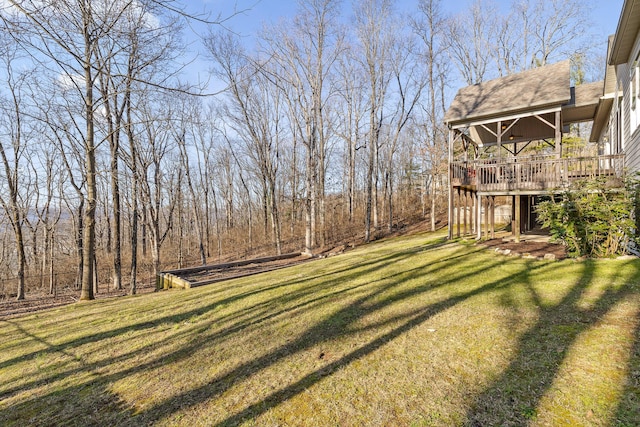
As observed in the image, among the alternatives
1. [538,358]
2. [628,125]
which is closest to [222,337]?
[538,358]

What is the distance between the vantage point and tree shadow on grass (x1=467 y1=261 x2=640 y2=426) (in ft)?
7.50

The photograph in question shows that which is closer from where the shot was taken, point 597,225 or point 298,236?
point 597,225

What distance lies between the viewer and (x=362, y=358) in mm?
3301

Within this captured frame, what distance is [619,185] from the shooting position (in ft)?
23.0

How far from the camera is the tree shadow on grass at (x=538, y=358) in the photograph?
2.29 metres

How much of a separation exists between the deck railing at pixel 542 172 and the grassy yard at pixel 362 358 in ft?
11.2

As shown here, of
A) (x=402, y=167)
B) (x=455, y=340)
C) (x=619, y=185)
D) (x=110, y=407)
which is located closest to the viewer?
(x=110, y=407)

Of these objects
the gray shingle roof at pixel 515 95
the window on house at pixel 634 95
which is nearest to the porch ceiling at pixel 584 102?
the gray shingle roof at pixel 515 95

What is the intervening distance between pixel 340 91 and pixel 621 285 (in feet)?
60.7

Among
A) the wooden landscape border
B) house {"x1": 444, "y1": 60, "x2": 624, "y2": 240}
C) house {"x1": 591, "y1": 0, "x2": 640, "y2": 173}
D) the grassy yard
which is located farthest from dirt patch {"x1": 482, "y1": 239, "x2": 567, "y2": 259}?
the wooden landscape border

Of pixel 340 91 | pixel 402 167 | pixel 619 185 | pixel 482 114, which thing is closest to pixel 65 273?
pixel 340 91

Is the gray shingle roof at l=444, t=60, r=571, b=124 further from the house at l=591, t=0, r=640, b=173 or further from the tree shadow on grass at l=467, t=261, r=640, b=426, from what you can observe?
the tree shadow on grass at l=467, t=261, r=640, b=426

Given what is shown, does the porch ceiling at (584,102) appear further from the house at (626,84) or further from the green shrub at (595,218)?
the green shrub at (595,218)

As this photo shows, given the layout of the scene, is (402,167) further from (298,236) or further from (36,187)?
(36,187)
